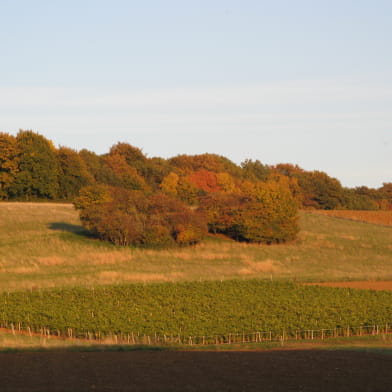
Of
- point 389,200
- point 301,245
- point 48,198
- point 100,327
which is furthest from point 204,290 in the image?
point 389,200

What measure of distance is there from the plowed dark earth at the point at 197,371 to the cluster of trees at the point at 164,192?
106 ft

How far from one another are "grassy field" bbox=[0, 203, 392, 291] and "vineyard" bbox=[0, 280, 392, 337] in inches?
168

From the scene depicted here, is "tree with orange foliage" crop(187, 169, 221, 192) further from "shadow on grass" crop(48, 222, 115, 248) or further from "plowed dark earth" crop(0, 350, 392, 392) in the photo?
"plowed dark earth" crop(0, 350, 392, 392)

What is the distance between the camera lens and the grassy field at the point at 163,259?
37.3 meters

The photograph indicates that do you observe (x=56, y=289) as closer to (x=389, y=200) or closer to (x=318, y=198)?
(x=318, y=198)

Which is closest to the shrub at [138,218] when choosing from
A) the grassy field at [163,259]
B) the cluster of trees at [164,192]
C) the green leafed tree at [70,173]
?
the cluster of trees at [164,192]

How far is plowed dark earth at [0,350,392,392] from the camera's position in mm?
12616

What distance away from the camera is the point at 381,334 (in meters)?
23.2

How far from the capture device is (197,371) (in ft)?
46.7

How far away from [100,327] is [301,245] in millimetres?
34025

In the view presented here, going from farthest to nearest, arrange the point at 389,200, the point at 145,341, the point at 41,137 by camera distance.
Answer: the point at 389,200 → the point at 41,137 → the point at 145,341

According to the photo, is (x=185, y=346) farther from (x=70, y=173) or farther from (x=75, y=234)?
(x=70, y=173)

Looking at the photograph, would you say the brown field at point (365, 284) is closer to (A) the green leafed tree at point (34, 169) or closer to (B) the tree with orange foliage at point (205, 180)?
(A) the green leafed tree at point (34, 169)

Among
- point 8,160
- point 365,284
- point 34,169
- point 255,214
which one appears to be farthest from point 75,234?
point 365,284
